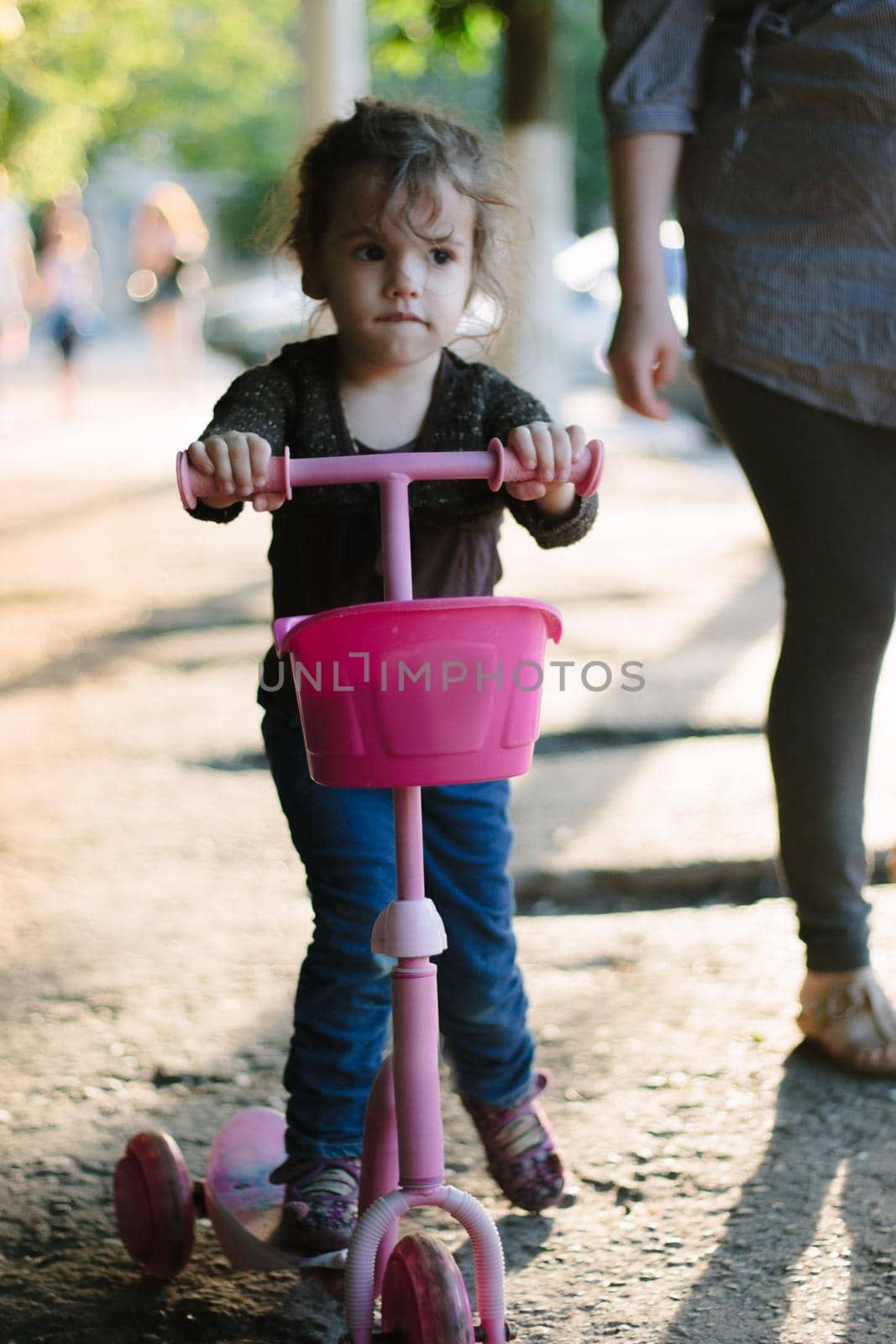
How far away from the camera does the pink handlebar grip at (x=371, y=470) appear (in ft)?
6.25

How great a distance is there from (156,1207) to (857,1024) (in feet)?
4.06

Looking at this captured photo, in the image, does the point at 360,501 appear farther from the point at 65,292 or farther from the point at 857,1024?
the point at 65,292

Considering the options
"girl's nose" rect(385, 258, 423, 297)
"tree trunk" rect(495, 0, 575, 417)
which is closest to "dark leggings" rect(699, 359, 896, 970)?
"girl's nose" rect(385, 258, 423, 297)

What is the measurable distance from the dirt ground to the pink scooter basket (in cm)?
83

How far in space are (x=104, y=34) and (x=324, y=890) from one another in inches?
1016

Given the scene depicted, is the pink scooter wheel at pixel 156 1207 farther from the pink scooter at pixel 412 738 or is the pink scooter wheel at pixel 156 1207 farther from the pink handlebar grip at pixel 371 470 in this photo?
the pink handlebar grip at pixel 371 470

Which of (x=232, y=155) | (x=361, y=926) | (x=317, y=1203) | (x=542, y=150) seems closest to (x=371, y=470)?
(x=361, y=926)

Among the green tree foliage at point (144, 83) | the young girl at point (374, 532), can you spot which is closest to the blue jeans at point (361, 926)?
the young girl at point (374, 532)

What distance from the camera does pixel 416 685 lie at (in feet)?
5.85

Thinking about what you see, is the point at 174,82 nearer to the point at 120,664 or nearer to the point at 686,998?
the point at 120,664

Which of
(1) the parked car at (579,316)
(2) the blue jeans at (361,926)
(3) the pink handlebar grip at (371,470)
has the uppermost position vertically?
(3) the pink handlebar grip at (371,470)

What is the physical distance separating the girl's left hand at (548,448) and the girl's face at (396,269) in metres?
0.29

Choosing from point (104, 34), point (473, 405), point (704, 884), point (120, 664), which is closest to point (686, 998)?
point (704, 884)

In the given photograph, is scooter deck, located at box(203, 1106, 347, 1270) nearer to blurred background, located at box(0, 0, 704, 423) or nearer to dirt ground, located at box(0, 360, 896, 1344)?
dirt ground, located at box(0, 360, 896, 1344)
